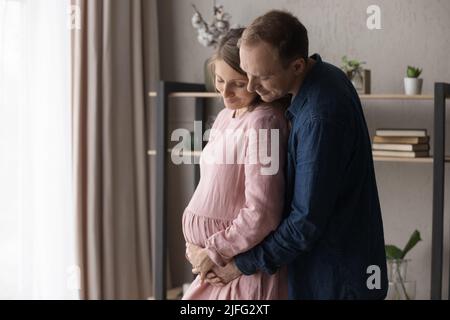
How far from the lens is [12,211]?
2.77 meters

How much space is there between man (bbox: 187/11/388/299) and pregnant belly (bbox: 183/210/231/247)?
0.27 ft

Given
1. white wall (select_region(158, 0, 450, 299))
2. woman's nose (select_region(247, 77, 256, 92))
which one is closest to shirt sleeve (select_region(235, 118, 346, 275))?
woman's nose (select_region(247, 77, 256, 92))

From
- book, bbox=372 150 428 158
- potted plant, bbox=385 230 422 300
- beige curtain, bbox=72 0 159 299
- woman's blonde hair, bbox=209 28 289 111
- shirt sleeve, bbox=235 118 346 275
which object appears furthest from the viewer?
beige curtain, bbox=72 0 159 299

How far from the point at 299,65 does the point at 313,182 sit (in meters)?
0.22

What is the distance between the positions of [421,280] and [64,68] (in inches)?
67.1

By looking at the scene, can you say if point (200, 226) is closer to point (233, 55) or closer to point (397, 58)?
point (233, 55)

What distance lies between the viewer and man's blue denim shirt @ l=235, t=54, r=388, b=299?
1248 mm

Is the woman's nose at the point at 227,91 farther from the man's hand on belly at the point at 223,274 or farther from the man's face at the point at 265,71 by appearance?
the man's hand on belly at the point at 223,274

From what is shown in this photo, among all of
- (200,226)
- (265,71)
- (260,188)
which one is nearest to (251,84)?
(265,71)

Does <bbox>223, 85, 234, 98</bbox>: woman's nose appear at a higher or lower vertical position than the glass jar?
higher

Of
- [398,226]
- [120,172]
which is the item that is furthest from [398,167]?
[120,172]

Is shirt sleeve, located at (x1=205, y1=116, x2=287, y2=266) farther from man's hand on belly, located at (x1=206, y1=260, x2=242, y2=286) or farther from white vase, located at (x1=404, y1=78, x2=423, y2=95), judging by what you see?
white vase, located at (x1=404, y1=78, x2=423, y2=95)

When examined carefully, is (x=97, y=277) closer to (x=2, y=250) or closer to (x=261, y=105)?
(x=2, y=250)

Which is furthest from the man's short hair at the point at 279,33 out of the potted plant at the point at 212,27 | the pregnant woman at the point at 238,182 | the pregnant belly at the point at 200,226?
the potted plant at the point at 212,27
